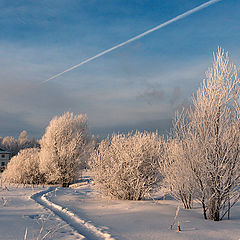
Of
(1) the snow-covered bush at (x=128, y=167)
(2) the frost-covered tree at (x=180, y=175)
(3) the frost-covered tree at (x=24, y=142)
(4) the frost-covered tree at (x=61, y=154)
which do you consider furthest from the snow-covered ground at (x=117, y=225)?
(3) the frost-covered tree at (x=24, y=142)

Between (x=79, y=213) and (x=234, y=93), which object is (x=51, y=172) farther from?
(x=234, y=93)

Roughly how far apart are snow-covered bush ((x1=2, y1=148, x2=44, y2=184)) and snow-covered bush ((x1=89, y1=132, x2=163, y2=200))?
17033 mm

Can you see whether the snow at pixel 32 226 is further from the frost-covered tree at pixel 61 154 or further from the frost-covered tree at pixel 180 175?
the frost-covered tree at pixel 61 154

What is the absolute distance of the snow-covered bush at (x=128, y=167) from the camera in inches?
445

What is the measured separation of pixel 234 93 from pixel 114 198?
674 centimetres

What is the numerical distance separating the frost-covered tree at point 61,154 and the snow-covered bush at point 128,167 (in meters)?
13.4

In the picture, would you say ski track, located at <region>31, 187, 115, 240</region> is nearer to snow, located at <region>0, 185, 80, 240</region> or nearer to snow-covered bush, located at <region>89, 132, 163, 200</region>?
snow, located at <region>0, 185, 80, 240</region>

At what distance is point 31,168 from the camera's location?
27672mm

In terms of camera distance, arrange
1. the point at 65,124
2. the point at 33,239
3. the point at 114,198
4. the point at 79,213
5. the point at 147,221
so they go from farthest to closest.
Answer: the point at 65,124, the point at 114,198, the point at 79,213, the point at 147,221, the point at 33,239

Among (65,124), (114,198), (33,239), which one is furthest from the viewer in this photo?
(65,124)

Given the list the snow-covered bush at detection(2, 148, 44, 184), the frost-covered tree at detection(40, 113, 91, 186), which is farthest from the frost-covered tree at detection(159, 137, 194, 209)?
the snow-covered bush at detection(2, 148, 44, 184)

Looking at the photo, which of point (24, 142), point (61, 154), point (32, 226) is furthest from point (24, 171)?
point (24, 142)

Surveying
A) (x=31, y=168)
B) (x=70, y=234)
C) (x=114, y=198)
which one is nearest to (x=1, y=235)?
(x=70, y=234)

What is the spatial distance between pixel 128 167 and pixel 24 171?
1904 cm
